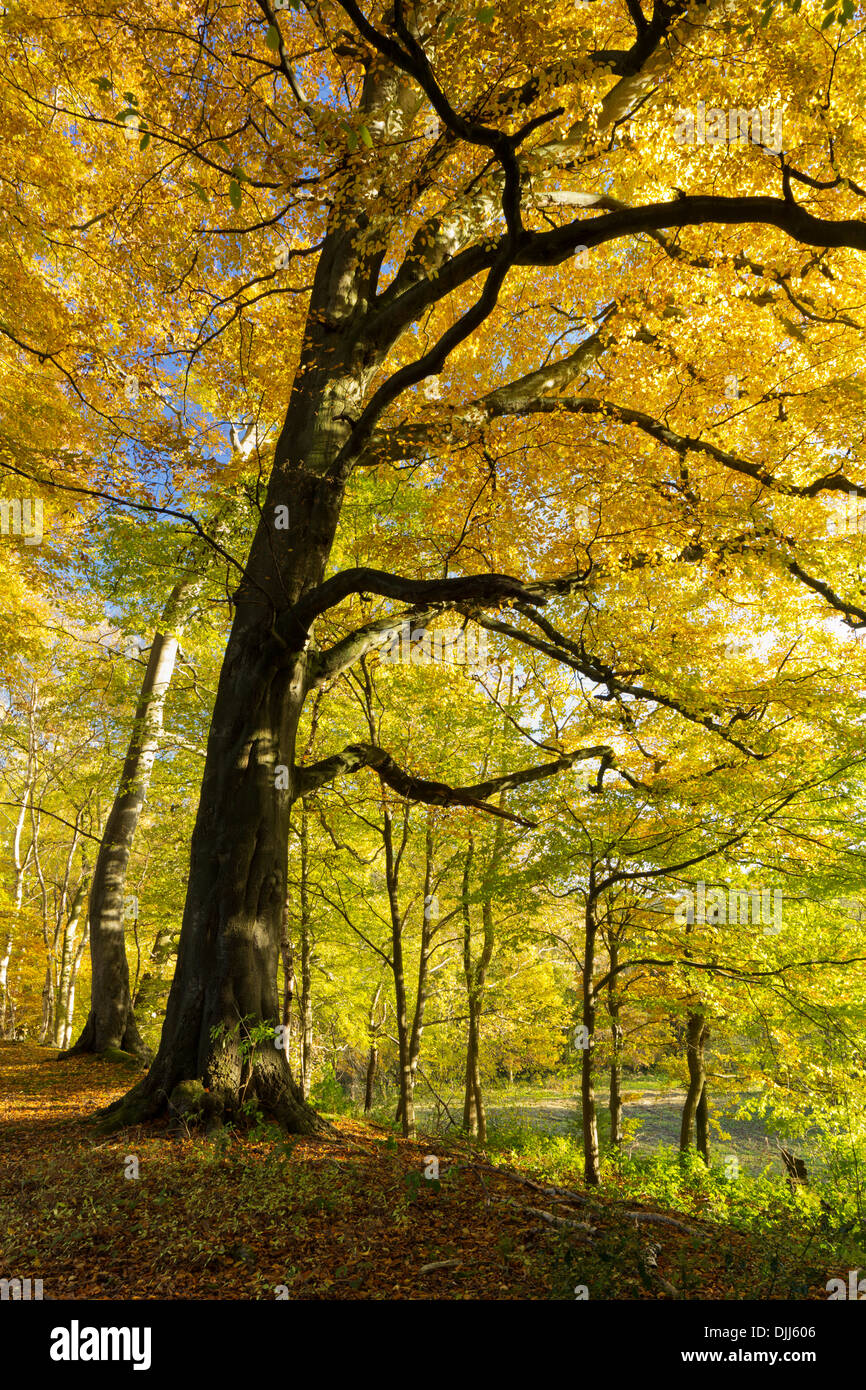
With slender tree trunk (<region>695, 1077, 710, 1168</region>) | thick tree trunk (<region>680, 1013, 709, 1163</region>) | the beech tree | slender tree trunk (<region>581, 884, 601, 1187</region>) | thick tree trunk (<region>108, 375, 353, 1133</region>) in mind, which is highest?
the beech tree

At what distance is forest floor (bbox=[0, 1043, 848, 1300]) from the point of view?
2830 mm

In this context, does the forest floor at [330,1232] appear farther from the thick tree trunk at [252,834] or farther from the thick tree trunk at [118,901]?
the thick tree trunk at [118,901]

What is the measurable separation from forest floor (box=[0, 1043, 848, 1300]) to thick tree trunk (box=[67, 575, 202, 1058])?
18.1 ft

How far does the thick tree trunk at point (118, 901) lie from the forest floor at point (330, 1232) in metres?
5.52

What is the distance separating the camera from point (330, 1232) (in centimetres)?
338

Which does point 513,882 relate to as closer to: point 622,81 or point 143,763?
point 143,763

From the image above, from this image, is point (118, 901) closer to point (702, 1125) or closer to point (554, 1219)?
point (554, 1219)

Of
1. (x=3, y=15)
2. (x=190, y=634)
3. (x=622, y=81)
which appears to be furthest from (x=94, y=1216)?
(x=3, y=15)

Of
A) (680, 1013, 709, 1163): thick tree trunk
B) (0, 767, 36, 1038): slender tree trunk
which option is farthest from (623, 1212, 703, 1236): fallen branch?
(0, 767, 36, 1038): slender tree trunk

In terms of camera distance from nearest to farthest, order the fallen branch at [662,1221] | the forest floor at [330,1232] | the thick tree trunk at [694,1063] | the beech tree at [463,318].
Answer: the forest floor at [330,1232] < the fallen branch at [662,1221] < the beech tree at [463,318] < the thick tree trunk at [694,1063]

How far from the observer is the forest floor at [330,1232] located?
111 inches

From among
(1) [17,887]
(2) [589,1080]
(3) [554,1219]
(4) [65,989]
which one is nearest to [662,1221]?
(3) [554,1219]

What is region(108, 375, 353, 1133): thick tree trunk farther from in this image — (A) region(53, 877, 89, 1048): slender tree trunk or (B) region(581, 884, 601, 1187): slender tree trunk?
(A) region(53, 877, 89, 1048): slender tree trunk

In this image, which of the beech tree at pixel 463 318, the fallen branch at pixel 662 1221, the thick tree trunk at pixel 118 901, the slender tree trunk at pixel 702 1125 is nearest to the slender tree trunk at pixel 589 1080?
the beech tree at pixel 463 318
